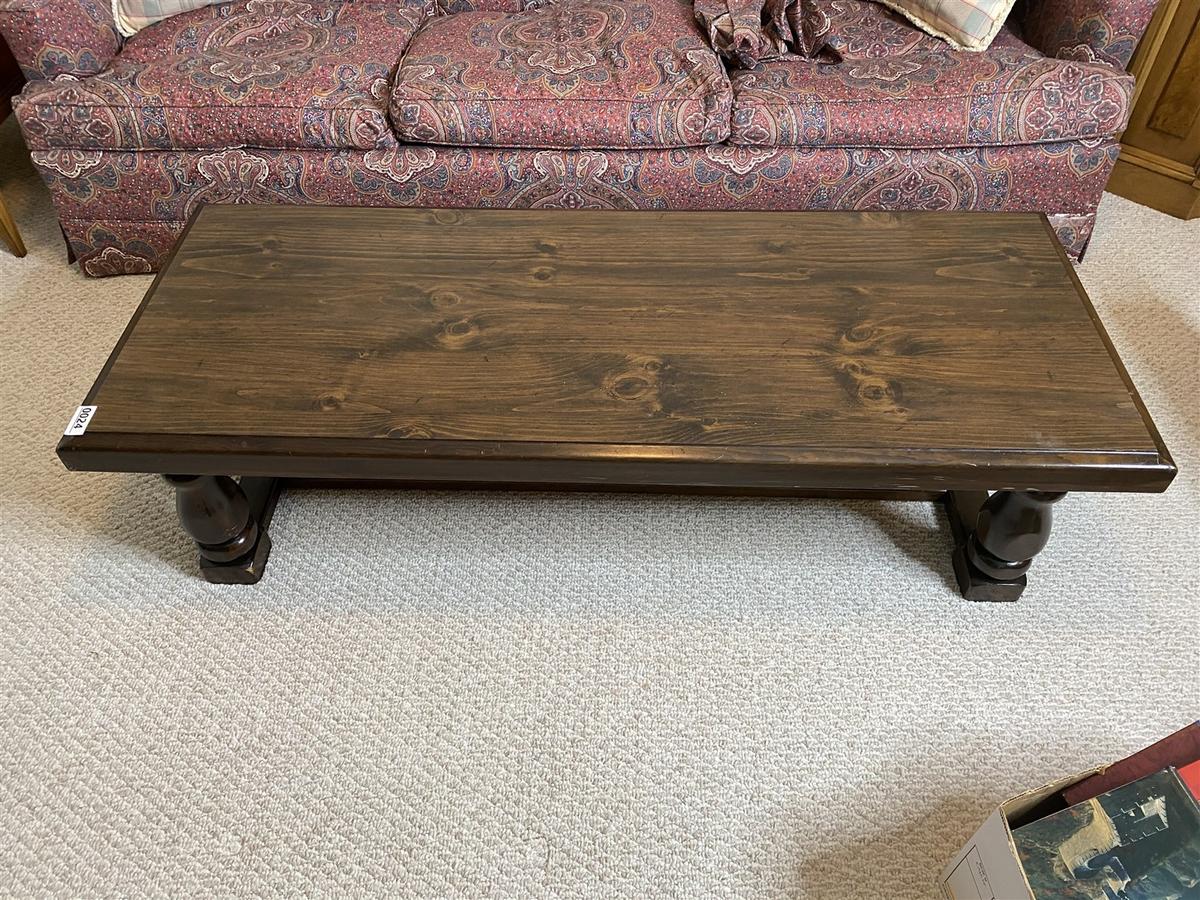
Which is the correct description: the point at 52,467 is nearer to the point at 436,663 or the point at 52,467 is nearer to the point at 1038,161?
the point at 436,663

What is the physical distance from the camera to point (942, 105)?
188 cm

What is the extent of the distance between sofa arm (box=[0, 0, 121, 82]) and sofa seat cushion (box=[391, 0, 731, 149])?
69 centimetres

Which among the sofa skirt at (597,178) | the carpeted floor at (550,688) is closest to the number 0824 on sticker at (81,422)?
the carpeted floor at (550,688)

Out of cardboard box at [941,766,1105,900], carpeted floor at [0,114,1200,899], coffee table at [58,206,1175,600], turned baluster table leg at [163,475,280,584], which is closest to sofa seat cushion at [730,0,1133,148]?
coffee table at [58,206,1175,600]

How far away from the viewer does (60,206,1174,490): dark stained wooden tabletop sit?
1.19 metres

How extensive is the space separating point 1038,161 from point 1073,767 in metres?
1.31

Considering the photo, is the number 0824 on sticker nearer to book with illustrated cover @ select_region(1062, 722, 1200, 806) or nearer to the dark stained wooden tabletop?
the dark stained wooden tabletop

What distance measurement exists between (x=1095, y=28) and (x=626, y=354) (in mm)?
1464

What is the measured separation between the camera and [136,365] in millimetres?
1310

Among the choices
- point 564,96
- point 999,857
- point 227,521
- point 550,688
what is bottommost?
point 550,688

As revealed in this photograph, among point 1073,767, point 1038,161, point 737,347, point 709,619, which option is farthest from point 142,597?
point 1038,161

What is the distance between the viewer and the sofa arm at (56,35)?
1848mm

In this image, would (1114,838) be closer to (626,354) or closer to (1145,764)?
(1145,764)

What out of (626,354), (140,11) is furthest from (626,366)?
(140,11)
